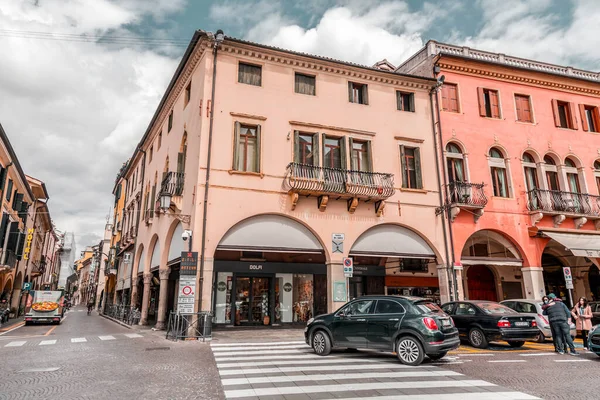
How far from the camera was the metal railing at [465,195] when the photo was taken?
1986 centimetres

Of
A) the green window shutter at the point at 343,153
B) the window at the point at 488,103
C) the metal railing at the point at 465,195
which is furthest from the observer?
the window at the point at 488,103

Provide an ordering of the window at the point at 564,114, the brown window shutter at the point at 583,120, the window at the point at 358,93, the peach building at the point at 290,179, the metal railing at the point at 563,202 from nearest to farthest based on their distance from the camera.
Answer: the peach building at the point at 290,179, the window at the point at 358,93, the metal railing at the point at 563,202, the window at the point at 564,114, the brown window shutter at the point at 583,120

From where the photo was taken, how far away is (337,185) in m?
17.7

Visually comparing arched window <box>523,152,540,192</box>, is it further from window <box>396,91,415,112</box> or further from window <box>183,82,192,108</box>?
window <box>183,82,192,108</box>

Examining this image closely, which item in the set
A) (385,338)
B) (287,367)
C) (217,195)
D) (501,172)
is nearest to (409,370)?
(385,338)

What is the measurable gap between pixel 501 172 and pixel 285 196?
41.2 feet

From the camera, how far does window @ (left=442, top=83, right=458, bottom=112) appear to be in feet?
71.4

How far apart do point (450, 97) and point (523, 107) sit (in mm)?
4869

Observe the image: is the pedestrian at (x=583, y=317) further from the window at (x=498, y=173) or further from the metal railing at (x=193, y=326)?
the metal railing at (x=193, y=326)

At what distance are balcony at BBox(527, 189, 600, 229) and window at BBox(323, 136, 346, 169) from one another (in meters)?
10.7

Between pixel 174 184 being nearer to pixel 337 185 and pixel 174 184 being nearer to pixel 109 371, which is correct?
pixel 337 185

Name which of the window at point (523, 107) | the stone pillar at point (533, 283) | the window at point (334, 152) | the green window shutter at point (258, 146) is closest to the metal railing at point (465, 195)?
the stone pillar at point (533, 283)

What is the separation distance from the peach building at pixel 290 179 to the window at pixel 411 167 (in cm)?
5

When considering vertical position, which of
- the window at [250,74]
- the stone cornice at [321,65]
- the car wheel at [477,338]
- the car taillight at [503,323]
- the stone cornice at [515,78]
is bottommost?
the car wheel at [477,338]
